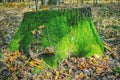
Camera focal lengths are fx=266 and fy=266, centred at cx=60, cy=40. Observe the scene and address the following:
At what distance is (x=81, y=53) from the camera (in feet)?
19.7

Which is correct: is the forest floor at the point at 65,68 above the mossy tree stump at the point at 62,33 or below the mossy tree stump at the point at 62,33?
below

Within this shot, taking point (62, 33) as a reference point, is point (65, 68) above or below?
below

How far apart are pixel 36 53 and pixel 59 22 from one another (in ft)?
2.92

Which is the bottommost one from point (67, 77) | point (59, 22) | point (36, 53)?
point (67, 77)

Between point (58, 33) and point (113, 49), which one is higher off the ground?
point (58, 33)

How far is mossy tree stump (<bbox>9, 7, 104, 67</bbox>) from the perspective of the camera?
18.4 ft

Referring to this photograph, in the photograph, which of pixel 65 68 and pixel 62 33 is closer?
pixel 65 68

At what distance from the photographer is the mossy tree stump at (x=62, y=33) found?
5.60 m

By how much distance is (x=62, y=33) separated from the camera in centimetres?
578

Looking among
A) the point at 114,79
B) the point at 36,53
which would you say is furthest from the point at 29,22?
the point at 114,79

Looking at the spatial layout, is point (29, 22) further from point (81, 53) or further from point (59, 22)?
point (81, 53)

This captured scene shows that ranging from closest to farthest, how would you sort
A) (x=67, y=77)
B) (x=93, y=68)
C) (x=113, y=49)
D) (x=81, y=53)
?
(x=67, y=77), (x=93, y=68), (x=81, y=53), (x=113, y=49)

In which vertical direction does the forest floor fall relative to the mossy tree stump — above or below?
below

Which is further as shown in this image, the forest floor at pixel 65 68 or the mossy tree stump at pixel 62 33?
the mossy tree stump at pixel 62 33
